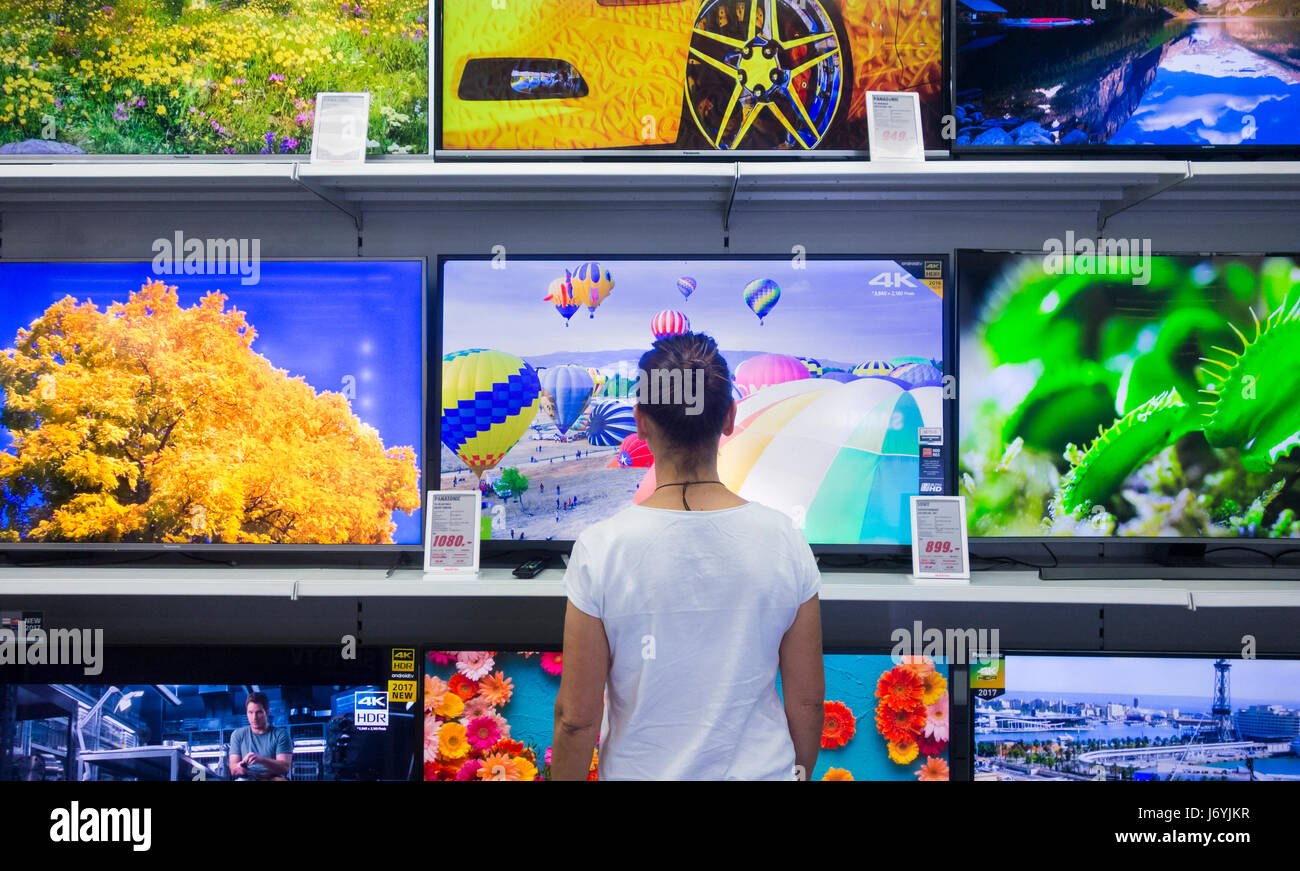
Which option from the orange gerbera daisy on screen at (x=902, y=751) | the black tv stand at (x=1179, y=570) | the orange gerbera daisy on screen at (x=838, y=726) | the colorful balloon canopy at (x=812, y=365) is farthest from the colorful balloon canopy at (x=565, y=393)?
the black tv stand at (x=1179, y=570)

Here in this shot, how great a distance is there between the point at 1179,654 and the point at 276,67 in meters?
2.57

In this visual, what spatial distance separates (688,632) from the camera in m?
1.39

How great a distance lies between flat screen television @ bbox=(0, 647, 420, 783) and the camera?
1.89 meters

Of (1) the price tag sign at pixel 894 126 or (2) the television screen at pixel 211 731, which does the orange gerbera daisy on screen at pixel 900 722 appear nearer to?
(2) the television screen at pixel 211 731

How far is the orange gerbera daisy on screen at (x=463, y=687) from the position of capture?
1.90 m

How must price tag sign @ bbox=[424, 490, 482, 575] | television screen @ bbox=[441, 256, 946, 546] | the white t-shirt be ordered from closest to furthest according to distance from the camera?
the white t-shirt → price tag sign @ bbox=[424, 490, 482, 575] → television screen @ bbox=[441, 256, 946, 546]

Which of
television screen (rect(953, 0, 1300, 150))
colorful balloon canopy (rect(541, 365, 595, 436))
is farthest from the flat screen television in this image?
television screen (rect(953, 0, 1300, 150))

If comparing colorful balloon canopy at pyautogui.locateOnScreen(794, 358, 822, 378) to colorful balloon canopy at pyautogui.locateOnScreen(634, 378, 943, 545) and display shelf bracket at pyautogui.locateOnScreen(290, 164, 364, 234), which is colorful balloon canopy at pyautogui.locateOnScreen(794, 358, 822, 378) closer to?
colorful balloon canopy at pyautogui.locateOnScreen(634, 378, 943, 545)

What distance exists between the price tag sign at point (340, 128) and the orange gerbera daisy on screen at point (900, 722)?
1720mm

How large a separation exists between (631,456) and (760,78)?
0.98 meters

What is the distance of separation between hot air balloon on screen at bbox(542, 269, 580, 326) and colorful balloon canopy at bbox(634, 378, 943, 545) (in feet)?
1.51

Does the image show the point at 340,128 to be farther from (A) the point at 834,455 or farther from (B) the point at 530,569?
(A) the point at 834,455

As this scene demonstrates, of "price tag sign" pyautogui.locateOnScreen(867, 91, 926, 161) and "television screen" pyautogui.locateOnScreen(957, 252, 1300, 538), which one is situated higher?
"price tag sign" pyautogui.locateOnScreen(867, 91, 926, 161)

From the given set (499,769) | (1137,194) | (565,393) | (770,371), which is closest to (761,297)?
(770,371)
